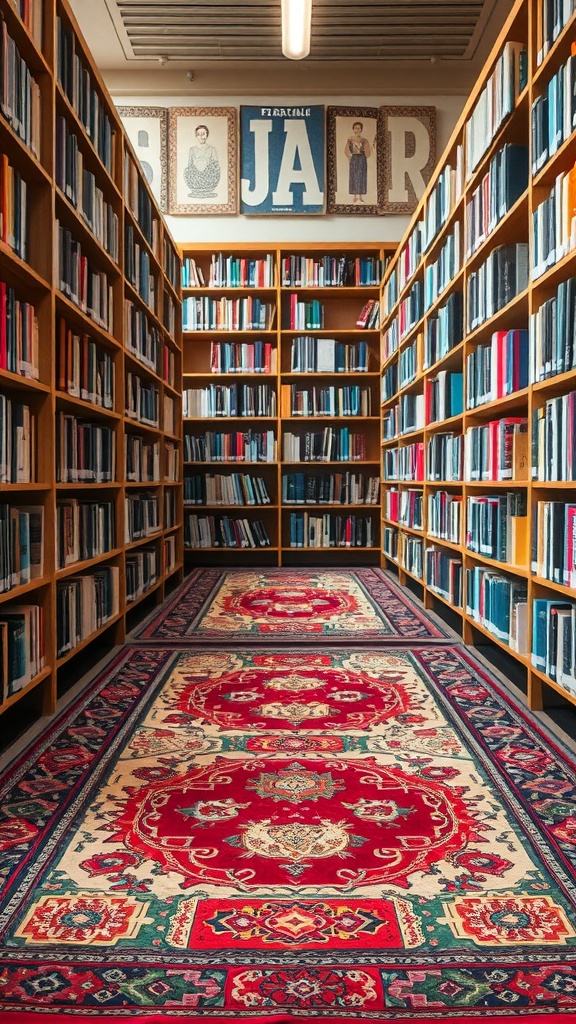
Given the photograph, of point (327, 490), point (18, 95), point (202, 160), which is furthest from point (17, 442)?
point (202, 160)

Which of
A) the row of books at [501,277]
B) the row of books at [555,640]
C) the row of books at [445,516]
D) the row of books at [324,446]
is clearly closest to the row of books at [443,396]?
the row of books at [445,516]

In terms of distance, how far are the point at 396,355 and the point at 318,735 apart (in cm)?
421

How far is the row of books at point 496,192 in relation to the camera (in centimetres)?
287

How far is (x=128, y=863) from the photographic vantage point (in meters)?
1.54

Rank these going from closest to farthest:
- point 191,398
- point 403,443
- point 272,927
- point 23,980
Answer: point 23,980
point 272,927
point 403,443
point 191,398

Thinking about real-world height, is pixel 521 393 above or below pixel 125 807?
above

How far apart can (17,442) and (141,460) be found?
2172 mm

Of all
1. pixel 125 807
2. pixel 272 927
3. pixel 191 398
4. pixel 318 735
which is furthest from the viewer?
pixel 191 398

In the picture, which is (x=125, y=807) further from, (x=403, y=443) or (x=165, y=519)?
(x=403, y=443)

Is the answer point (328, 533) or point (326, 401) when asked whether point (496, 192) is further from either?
point (328, 533)

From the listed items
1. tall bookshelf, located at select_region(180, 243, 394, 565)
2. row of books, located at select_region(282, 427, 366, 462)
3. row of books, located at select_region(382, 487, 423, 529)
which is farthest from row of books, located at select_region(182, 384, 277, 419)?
row of books, located at select_region(382, 487, 423, 529)

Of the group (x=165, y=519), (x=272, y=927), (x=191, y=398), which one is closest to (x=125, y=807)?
(x=272, y=927)

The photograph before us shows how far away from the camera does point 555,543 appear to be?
7.73 ft

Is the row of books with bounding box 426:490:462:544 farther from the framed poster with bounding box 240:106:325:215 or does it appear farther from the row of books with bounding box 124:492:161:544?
the framed poster with bounding box 240:106:325:215
